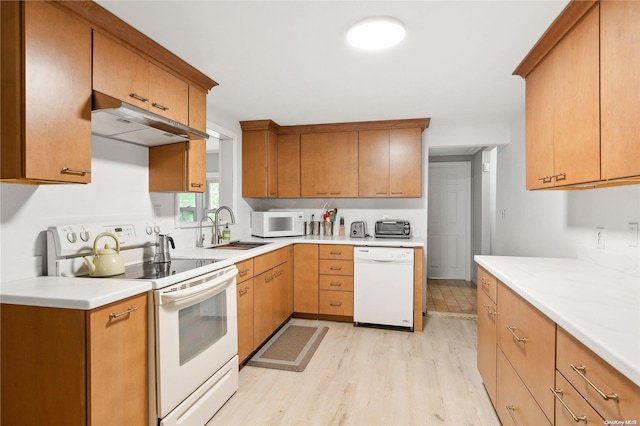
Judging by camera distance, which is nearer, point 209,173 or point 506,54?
point 506,54

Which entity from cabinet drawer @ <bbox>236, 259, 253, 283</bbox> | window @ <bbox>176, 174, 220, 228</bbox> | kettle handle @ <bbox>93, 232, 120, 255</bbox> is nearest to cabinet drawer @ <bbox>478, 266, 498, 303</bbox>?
cabinet drawer @ <bbox>236, 259, 253, 283</bbox>

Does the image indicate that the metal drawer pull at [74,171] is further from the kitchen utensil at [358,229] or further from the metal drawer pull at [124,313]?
the kitchen utensil at [358,229]

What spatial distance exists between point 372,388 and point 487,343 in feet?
2.74

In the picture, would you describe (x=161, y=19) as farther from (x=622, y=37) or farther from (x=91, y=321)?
(x=622, y=37)

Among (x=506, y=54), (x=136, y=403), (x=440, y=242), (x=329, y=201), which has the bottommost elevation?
(x=136, y=403)

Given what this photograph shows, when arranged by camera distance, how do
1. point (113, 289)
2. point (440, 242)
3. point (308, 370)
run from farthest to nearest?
point (440, 242) < point (308, 370) < point (113, 289)

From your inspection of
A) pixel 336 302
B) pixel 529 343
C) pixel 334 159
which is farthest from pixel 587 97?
pixel 336 302

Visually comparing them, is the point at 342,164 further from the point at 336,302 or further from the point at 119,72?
the point at 119,72

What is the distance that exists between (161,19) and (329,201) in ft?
9.58

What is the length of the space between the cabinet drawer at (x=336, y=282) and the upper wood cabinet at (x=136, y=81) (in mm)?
2152

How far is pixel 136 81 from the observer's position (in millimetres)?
1939

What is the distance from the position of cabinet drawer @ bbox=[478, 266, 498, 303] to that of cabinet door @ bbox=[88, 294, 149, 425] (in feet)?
6.19

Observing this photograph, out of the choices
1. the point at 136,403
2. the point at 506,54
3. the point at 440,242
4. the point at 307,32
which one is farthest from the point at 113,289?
the point at 440,242

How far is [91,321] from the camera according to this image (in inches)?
53.4
